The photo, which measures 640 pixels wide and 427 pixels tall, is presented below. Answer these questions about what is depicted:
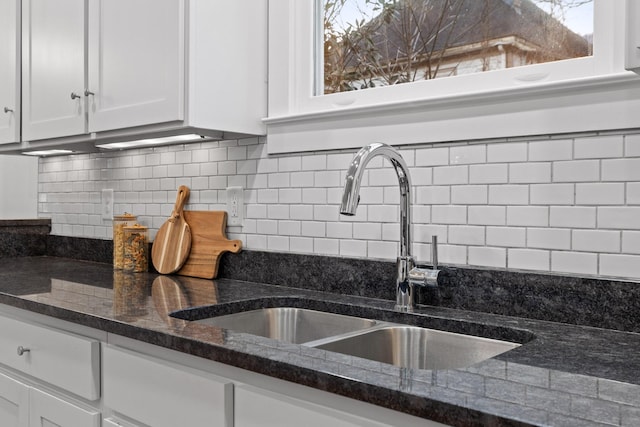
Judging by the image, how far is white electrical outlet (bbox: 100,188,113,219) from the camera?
2803 millimetres

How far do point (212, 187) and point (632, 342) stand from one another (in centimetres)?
155

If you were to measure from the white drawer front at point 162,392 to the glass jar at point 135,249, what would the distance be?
36.8 inches

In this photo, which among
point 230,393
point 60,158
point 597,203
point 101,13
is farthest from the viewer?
point 60,158

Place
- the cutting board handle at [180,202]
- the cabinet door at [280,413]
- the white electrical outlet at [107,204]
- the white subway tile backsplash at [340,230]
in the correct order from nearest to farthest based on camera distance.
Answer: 1. the cabinet door at [280,413]
2. the white subway tile backsplash at [340,230]
3. the cutting board handle at [180,202]
4. the white electrical outlet at [107,204]

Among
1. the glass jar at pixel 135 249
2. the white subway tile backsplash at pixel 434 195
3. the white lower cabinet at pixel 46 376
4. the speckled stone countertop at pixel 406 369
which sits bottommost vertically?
the white lower cabinet at pixel 46 376

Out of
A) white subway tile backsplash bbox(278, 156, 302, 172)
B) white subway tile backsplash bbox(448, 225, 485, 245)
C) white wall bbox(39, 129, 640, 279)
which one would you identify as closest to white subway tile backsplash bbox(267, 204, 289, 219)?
white wall bbox(39, 129, 640, 279)

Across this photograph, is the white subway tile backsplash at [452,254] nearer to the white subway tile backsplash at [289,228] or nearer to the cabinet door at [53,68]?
the white subway tile backsplash at [289,228]

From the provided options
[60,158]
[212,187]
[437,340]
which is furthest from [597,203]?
[60,158]

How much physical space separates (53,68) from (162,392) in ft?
5.35

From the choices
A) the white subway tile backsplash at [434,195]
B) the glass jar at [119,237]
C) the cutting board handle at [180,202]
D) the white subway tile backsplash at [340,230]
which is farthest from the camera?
the glass jar at [119,237]

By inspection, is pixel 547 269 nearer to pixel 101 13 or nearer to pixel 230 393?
pixel 230 393

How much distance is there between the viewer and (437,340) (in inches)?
58.4

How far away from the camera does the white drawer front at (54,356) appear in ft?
5.11

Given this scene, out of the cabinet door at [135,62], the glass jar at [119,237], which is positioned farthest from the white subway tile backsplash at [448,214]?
the glass jar at [119,237]
